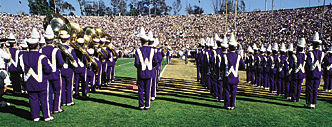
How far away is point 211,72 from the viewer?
8055mm

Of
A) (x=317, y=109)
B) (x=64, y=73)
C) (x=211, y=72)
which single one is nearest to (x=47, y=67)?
(x=64, y=73)

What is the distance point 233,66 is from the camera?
603 centimetres

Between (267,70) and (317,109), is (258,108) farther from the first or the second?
(267,70)

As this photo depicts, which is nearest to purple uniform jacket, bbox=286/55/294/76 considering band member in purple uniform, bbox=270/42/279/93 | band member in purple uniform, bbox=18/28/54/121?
band member in purple uniform, bbox=270/42/279/93

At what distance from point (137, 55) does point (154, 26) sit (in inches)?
1650

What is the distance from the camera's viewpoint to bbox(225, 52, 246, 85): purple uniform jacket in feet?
19.6

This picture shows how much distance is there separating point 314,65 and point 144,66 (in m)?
4.46

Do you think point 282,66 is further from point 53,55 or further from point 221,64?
point 53,55

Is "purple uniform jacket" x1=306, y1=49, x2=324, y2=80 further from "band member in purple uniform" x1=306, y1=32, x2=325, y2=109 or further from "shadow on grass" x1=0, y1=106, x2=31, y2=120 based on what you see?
"shadow on grass" x1=0, y1=106, x2=31, y2=120

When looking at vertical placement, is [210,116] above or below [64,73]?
below

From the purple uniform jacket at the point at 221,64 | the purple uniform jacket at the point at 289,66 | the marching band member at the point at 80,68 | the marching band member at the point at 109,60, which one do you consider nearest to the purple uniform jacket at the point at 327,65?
the purple uniform jacket at the point at 289,66

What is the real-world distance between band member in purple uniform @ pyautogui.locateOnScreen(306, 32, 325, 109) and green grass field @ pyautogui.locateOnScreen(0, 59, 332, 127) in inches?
11.6

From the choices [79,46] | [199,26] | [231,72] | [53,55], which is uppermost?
[199,26]

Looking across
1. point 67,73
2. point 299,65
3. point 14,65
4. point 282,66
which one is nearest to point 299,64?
point 299,65
